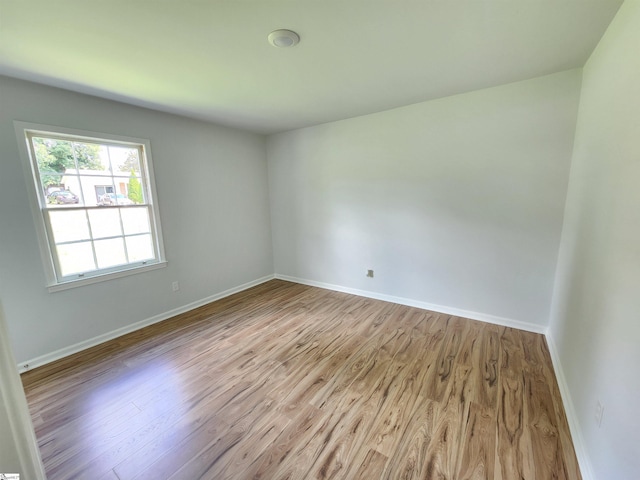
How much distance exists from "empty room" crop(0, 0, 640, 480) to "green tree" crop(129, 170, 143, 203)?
0.07 ft

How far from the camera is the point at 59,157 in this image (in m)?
2.40

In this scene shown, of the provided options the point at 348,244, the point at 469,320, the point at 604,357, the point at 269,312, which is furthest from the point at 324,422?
the point at 348,244

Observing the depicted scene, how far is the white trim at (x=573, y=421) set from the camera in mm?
1331

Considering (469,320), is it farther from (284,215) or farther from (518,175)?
(284,215)

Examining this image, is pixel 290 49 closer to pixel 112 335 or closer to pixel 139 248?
pixel 139 248

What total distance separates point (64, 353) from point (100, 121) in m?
Result: 2.29

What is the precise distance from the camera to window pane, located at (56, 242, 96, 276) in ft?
8.04

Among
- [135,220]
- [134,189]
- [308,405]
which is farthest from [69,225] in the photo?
[308,405]

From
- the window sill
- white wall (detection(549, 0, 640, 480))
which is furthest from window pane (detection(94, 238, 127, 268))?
white wall (detection(549, 0, 640, 480))

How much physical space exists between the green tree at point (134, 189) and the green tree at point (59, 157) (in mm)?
321

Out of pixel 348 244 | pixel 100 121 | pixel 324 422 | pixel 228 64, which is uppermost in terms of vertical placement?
pixel 228 64

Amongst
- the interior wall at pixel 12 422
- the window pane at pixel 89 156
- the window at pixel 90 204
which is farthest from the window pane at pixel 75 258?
the interior wall at pixel 12 422

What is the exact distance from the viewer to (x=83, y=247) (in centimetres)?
257

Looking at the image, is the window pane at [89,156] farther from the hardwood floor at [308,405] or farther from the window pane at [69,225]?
the hardwood floor at [308,405]
